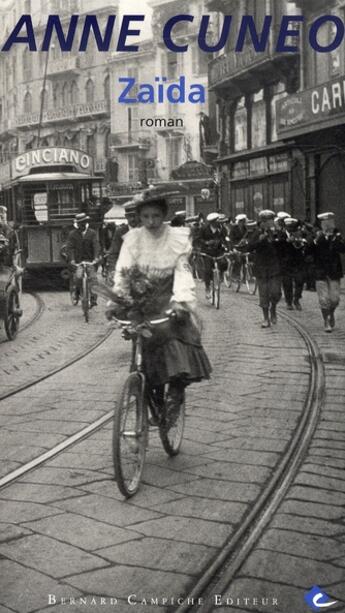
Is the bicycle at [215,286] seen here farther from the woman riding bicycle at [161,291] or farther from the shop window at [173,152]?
the shop window at [173,152]

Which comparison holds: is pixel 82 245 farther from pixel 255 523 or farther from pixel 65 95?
pixel 65 95

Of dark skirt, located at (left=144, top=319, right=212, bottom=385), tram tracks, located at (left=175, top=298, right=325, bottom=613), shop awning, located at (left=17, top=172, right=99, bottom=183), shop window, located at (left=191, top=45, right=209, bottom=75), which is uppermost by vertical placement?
shop window, located at (left=191, top=45, right=209, bottom=75)

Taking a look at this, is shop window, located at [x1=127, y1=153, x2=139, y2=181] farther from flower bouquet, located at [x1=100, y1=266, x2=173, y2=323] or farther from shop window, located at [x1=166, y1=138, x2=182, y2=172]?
flower bouquet, located at [x1=100, y1=266, x2=173, y2=323]

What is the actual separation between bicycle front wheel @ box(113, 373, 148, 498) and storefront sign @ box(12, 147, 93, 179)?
664 inches

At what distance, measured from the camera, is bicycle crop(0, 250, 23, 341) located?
11.3 meters

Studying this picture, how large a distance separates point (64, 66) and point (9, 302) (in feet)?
123

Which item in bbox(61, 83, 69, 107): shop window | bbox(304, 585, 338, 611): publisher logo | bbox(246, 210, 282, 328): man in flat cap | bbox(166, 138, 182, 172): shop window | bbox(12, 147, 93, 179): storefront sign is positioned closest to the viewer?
bbox(304, 585, 338, 611): publisher logo

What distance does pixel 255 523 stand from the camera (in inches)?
166

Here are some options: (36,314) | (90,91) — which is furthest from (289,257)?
(90,91)

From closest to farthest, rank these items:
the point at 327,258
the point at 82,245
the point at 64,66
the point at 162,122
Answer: the point at 327,258 < the point at 82,245 < the point at 162,122 < the point at 64,66

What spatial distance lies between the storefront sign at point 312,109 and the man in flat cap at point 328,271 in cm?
824

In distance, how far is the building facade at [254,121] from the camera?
25344 mm

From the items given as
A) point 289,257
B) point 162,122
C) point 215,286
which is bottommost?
point 215,286

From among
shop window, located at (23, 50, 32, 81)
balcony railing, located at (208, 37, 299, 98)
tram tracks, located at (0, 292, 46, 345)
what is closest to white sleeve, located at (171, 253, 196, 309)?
tram tracks, located at (0, 292, 46, 345)
